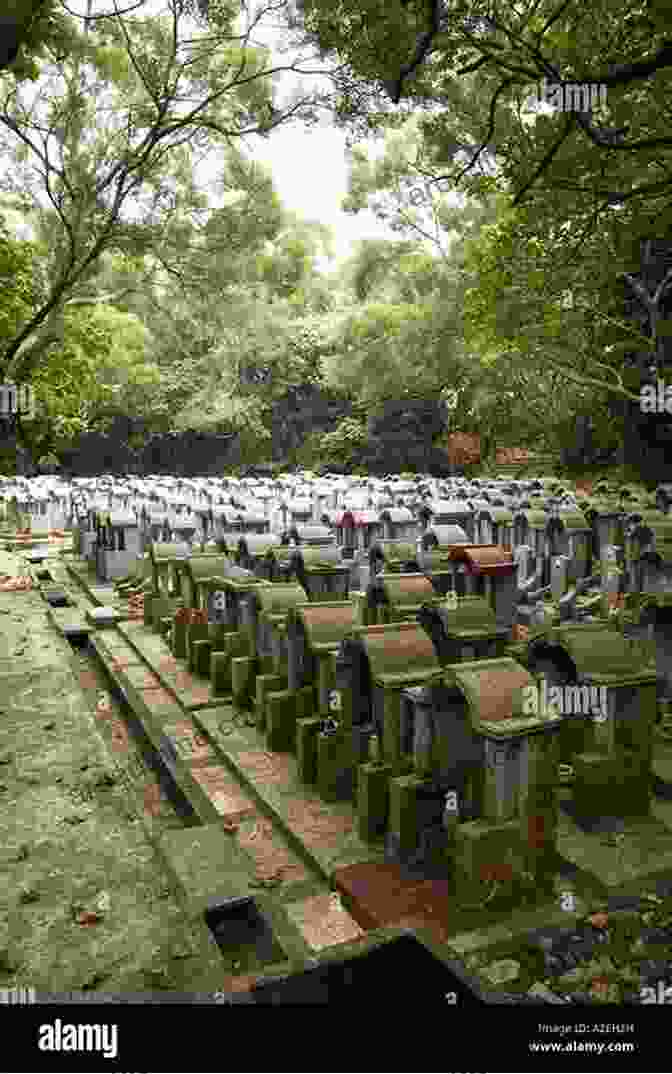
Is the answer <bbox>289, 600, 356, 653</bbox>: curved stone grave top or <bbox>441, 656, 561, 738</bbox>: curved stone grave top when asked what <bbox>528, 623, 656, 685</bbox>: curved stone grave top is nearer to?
<bbox>441, 656, 561, 738</bbox>: curved stone grave top

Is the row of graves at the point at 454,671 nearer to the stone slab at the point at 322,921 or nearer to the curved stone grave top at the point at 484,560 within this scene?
the curved stone grave top at the point at 484,560

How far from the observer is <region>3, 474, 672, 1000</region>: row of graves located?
168 inches

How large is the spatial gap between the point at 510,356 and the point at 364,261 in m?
20.4

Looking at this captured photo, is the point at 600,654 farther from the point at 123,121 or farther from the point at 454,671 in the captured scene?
the point at 123,121

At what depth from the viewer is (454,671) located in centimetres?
442

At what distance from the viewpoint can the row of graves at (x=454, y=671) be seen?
4258mm

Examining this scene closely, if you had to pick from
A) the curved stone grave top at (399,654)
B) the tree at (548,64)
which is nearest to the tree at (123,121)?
the tree at (548,64)

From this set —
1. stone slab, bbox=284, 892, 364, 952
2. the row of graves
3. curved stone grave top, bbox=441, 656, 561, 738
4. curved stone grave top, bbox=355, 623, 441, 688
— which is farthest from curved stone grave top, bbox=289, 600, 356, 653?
stone slab, bbox=284, 892, 364, 952

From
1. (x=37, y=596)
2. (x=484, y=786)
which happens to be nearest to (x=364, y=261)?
(x=37, y=596)

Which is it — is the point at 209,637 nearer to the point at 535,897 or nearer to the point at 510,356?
the point at 535,897

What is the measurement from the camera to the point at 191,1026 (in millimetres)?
2643

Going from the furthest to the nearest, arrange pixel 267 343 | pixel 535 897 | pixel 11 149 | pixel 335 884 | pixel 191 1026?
pixel 267 343 < pixel 11 149 < pixel 335 884 < pixel 535 897 < pixel 191 1026

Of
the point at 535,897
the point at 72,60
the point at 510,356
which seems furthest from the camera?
the point at 510,356

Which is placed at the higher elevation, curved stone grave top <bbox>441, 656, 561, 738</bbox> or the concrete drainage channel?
curved stone grave top <bbox>441, 656, 561, 738</bbox>
